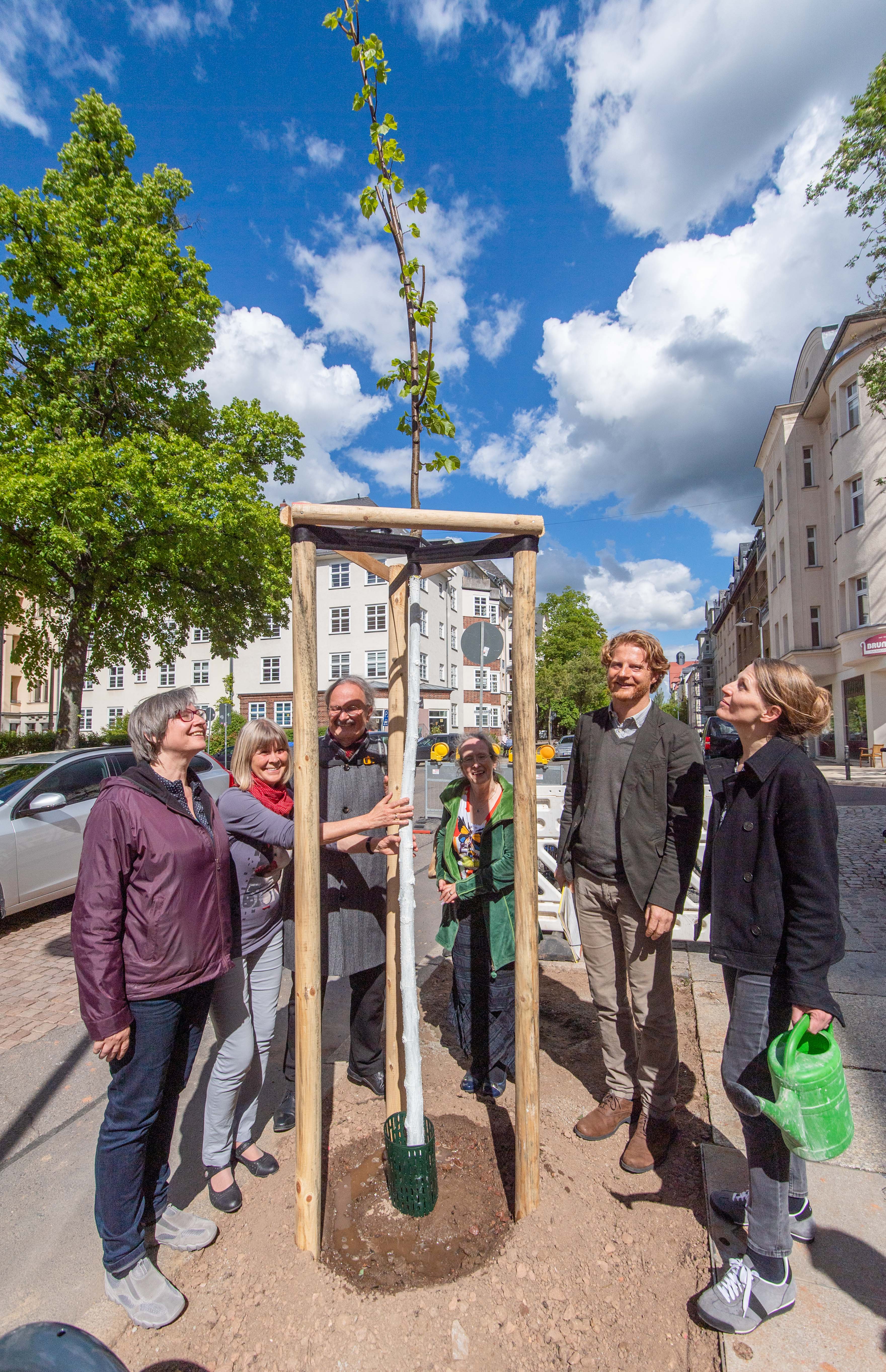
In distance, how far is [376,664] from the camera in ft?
143

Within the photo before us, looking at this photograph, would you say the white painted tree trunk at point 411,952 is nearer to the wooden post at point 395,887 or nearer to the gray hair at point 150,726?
the wooden post at point 395,887

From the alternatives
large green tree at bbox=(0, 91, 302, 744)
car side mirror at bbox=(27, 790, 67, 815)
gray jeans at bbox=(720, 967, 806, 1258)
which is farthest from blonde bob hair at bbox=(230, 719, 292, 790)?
large green tree at bbox=(0, 91, 302, 744)

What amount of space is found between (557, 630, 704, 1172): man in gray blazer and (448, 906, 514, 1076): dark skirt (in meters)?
0.55

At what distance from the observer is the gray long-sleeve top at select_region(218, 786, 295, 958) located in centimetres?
284

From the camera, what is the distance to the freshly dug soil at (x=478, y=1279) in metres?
2.10

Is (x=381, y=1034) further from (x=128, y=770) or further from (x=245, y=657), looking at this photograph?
(x=245, y=657)

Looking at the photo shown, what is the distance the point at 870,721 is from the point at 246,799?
26518 millimetres

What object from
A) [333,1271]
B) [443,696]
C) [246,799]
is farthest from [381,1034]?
[443,696]

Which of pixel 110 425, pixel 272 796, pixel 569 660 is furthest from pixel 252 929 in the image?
pixel 569 660

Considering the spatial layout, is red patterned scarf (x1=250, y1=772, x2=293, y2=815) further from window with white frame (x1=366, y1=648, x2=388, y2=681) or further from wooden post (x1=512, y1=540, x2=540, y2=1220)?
window with white frame (x1=366, y1=648, x2=388, y2=681)

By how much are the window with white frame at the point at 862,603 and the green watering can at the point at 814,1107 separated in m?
26.2

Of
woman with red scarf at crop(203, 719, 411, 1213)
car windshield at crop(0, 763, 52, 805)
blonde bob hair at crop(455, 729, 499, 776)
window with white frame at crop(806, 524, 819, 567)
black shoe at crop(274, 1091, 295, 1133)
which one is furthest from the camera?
window with white frame at crop(806, 524, 819, 567)

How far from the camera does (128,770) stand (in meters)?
2.44

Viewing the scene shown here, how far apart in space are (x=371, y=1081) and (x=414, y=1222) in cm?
103
